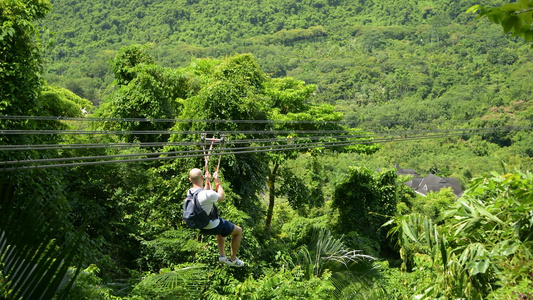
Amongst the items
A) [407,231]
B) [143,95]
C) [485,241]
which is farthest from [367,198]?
[485,241]

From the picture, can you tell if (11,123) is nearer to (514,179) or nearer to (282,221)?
(514,179)

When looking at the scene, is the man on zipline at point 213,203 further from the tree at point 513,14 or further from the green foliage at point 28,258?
the green foliage at point 28,258

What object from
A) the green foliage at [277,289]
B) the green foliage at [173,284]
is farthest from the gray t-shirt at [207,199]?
the green foliage at [277,289]

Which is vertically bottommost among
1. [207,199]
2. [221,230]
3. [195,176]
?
[221,230]

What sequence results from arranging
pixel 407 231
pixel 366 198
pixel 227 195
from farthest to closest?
pixel 366 198 < pixel 227 195 < pixel 407 231

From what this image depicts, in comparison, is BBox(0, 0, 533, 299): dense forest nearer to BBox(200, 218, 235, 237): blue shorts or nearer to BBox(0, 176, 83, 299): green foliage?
BBox(0, 176, 83, 299): green foliage

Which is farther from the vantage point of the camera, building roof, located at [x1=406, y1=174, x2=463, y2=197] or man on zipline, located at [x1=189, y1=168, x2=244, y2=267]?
building roof, located at [x1=406, y1=174, x2=463, y2=197]

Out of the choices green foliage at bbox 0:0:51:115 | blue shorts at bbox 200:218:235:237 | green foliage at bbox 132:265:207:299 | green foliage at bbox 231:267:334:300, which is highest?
green foliage at bbox 0:0:51:115

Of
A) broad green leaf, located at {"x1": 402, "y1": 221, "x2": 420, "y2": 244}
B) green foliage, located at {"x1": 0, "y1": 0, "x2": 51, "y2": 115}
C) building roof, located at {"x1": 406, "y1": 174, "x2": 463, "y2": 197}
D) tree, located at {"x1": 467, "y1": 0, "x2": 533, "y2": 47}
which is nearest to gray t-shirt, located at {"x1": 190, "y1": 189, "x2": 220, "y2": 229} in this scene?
broad green leaf, located at {"x1": 402, "y1": 221, "x2": 420, "y2": 244}

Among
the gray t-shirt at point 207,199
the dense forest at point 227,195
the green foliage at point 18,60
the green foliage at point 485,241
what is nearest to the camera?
the dense forest at point 227,195

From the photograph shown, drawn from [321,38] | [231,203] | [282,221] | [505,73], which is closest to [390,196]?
[282,221]

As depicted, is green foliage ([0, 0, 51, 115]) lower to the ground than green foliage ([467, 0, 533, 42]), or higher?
lower

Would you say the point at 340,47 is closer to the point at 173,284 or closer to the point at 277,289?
the point at 277,289

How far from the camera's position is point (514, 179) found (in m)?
5.38
